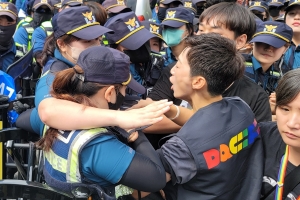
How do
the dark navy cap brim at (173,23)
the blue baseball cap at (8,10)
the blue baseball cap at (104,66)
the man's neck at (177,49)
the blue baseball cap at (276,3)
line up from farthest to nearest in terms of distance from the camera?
the blue baseball cap at (276,3) < the blue baseball cap at (8,10) < the dark navy cap brim at (173,23) < the man's neck at (177,49) < the blue baseball cap at (104,66)

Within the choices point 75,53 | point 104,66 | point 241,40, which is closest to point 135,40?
point 75,53

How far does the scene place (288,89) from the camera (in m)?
1.65

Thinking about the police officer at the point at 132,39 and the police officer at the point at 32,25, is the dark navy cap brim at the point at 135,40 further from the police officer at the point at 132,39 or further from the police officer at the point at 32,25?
the police officer at the point at 32,25

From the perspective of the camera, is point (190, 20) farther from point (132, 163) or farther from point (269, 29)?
point (132, 163)

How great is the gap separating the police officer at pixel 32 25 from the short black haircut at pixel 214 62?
12.1 ft

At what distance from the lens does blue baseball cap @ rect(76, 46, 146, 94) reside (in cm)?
167

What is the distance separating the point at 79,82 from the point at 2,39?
113 inches

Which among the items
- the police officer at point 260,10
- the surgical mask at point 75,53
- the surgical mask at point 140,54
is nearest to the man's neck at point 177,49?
the surgical mask at point 140,54

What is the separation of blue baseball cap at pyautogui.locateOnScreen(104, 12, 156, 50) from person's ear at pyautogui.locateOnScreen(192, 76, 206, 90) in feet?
3.88

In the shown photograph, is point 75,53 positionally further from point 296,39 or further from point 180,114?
point 296,39

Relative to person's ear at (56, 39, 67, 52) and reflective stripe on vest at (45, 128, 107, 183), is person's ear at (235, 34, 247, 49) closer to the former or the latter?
person's ear at (56, 39, 67, 52)

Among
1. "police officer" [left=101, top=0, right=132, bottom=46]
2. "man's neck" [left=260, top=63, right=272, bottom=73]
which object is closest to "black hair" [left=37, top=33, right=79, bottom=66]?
"man's neck" [left=260, top=63, right=272, bottom=73]

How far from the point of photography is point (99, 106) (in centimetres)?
175

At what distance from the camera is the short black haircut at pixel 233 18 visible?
2.53 metres
